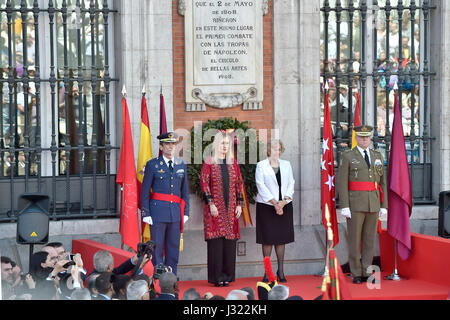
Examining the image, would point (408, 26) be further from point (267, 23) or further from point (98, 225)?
point (98, 225)

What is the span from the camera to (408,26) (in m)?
12.1

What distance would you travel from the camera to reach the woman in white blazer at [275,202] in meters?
10.6

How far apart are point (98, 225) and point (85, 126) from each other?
119 centimetres

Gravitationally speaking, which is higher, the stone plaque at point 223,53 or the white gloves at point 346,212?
the stone plaque at point 223,53

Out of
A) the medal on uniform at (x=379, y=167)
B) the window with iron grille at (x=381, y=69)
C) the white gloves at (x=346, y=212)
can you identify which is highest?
the window with iron grille at (x=381, y=69)

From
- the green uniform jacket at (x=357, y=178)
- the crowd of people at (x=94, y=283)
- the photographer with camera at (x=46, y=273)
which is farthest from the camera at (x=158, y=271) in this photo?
the green uniform jacket at (x=357, y=178)

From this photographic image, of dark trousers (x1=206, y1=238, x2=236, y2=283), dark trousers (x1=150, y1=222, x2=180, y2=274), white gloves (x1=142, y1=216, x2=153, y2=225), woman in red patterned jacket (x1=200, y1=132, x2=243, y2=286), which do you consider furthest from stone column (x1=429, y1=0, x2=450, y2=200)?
white gloves (x1=142, y1=216, x2=153, y2=225)

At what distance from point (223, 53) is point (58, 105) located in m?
2.04

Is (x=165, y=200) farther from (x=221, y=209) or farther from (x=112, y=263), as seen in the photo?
(x=112, y=263)

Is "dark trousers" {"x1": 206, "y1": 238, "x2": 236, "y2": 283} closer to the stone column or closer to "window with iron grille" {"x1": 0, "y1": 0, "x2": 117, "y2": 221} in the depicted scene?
"window with iron grille" {"x1": 0, "y1": 0, "x2": 117, "y2": 221}

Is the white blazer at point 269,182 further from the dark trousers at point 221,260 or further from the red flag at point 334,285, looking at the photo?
the red flag at point 334,285

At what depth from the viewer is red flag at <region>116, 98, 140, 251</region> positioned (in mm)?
10414

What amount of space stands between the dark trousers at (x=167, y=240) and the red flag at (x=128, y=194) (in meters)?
0.23

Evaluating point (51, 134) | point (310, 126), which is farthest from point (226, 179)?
point (51, 134)
